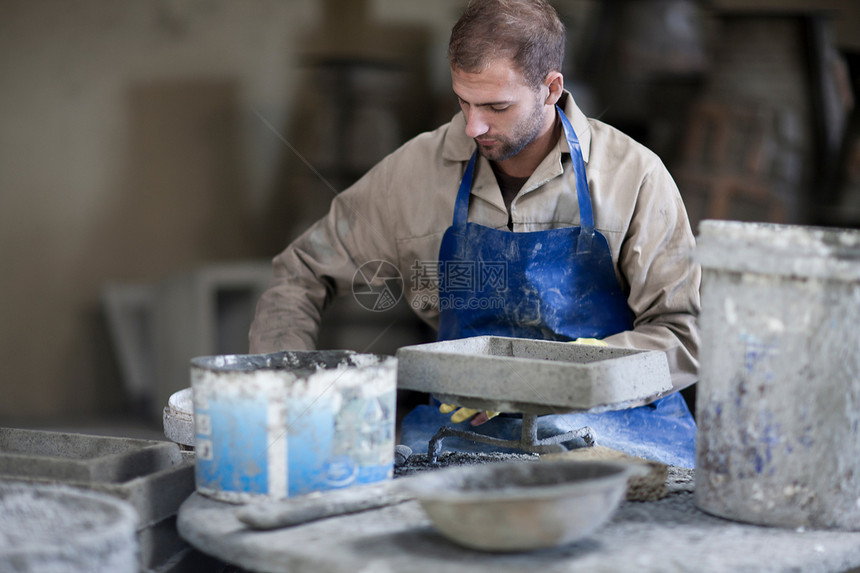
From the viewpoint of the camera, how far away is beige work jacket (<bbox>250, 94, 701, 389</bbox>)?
237 centimetres

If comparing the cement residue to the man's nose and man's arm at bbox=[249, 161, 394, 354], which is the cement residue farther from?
the man's nose

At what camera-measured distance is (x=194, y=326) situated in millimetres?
4707

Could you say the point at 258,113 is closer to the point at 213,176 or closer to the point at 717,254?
the point at 213,176

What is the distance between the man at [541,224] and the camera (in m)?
2.36

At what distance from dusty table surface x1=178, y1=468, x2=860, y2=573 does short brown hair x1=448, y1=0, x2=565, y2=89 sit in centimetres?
120

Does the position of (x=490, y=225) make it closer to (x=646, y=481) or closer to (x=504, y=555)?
(x=646, y=481)

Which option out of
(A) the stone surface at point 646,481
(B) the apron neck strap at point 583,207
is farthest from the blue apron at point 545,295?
(A) the stone surface at point 646,481

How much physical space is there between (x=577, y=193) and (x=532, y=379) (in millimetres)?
854

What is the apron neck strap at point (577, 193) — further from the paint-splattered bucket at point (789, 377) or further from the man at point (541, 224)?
the paint-splattered bucket at point (789, 377)

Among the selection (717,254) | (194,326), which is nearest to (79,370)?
(194,326)

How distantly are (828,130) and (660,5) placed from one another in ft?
3.54

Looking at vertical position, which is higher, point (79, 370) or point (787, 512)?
point (787, 512)

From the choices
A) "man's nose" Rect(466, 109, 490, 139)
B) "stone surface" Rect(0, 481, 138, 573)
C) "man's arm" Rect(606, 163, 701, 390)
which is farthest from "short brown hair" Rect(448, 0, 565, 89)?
"stone surface" Rect(0, 481, 138, 573)

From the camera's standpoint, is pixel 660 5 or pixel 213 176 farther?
pixel 213 176
